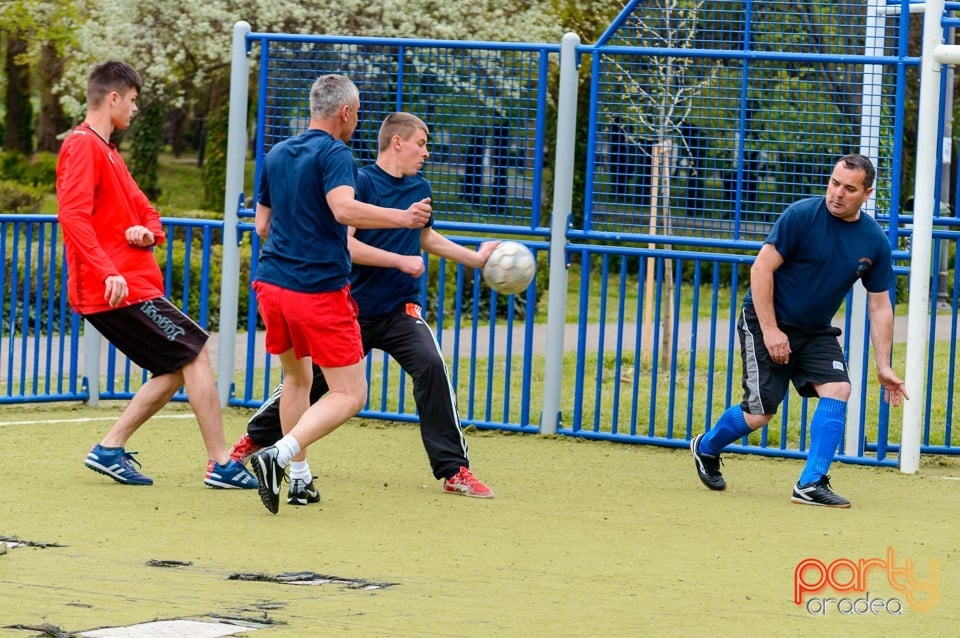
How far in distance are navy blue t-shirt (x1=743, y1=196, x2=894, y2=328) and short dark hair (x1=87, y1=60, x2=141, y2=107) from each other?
127 inches

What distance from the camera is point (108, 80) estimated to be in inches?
292

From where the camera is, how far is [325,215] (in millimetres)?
6938

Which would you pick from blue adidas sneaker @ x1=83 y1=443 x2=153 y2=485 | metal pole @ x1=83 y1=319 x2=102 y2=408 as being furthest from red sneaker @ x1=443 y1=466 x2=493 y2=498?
metal pole @ x1=83 y1=319 x2=102 y2=408

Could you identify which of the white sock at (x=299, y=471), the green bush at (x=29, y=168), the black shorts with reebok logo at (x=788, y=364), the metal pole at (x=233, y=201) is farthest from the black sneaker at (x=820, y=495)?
the green bush at (x=29, y=168)

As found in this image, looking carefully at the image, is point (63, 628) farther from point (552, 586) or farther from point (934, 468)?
point (934, 468)

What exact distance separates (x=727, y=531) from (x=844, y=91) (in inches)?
143

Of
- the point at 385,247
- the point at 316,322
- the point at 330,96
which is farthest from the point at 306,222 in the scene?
the point at 385,247

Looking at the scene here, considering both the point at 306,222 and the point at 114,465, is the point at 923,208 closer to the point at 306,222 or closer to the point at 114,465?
the point at 306,222

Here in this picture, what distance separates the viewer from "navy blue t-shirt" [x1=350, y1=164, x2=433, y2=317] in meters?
7.76

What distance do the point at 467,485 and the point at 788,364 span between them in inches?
68.2

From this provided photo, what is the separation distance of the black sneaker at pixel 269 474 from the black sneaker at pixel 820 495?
8.66 ft

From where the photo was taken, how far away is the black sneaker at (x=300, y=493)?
729 cm

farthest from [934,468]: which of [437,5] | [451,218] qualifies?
[437,5]

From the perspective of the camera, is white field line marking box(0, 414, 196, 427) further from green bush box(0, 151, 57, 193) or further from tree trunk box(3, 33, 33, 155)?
tree trunk box(3, 33, 33, 155)
